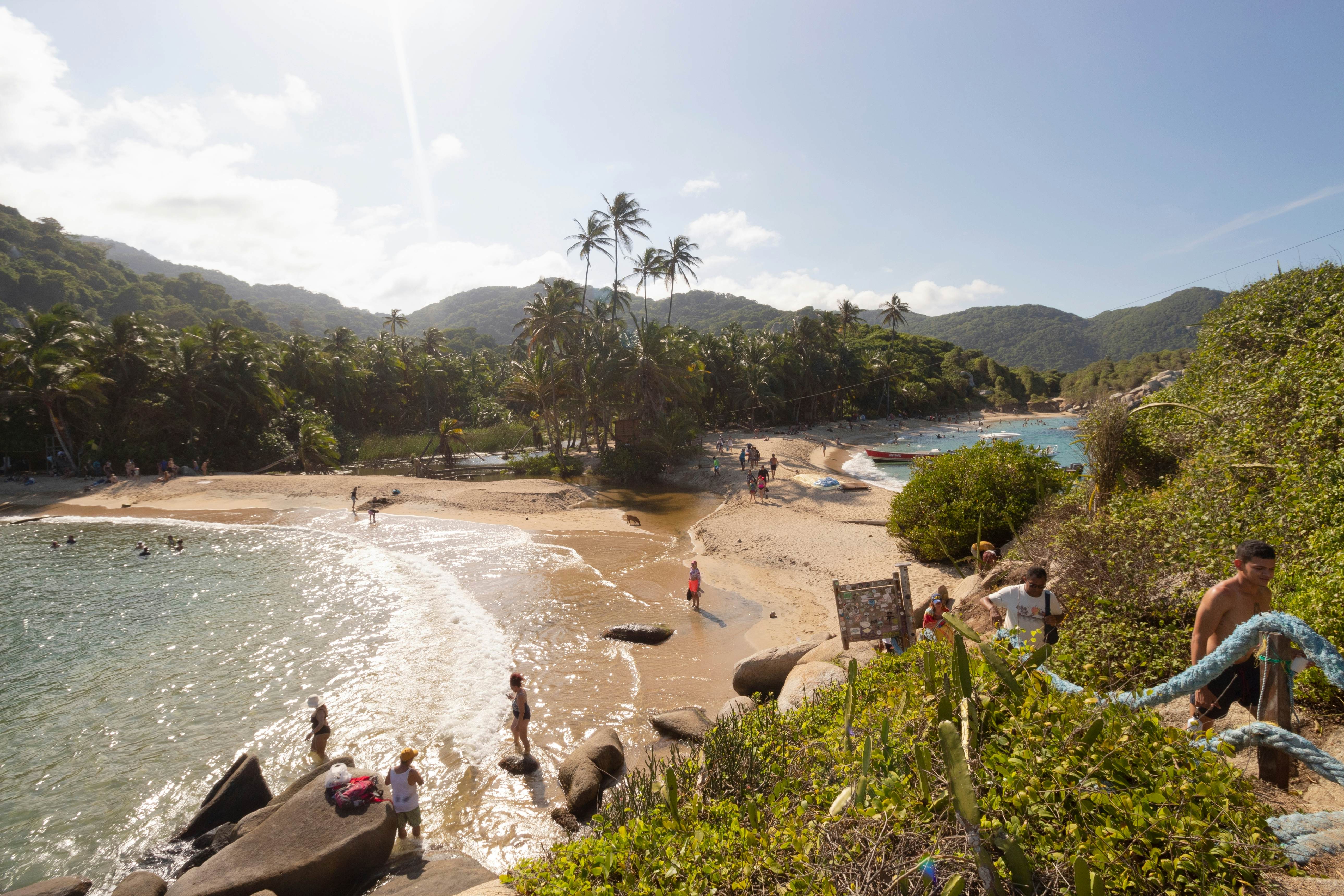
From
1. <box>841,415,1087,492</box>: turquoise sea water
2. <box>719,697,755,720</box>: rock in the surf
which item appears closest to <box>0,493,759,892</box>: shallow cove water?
<box>719,697,755,720</box>: rock in the surf

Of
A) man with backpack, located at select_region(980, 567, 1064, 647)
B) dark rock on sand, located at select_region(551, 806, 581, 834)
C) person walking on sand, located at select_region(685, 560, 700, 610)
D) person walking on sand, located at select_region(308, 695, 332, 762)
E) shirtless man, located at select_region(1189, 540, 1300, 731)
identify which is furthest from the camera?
person walking on sand, located at select_region(685, 560, 700, 610)

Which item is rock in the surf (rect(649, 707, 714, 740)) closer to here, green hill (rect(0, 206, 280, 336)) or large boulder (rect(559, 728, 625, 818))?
large boulder (rect(559, 728, 625, 818))

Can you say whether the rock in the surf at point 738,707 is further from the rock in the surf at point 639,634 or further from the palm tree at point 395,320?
the palm tree at point 395,320

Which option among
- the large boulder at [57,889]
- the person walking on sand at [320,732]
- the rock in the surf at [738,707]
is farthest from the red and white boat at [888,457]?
the large boulder at [57,889]

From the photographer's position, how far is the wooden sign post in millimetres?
3074

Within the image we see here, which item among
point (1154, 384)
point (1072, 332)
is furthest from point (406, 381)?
point (1072, 332)

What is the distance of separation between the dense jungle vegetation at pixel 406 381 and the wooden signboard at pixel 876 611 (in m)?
24.5

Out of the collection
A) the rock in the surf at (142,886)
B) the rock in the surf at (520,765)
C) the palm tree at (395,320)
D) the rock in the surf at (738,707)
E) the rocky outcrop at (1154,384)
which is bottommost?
the rock in the surf at (520,765)

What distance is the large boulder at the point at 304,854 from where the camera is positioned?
5.82 meters

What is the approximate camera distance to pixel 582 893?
10.9ft

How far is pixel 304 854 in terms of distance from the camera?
6.08 meters

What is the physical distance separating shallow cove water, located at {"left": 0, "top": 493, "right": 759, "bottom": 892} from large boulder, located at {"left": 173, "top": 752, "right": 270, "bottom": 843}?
0.47 meters

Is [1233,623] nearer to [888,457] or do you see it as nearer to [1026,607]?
[1026,607]

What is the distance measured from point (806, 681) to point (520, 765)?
4.38 m
